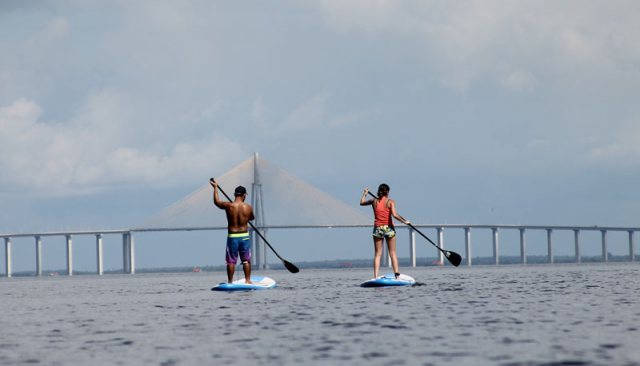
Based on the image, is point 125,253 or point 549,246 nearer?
point 125,253

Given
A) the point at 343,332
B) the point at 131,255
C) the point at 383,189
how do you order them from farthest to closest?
the point at 131,255 → the point at 383,189 → the point at 343,332

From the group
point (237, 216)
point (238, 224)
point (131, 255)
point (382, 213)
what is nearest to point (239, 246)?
point (238, 224)

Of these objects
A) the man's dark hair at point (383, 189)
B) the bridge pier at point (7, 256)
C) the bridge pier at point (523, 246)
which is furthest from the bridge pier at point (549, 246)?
the man's dark hair at point (383, 189)

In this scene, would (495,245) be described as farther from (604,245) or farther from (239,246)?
(239,246)

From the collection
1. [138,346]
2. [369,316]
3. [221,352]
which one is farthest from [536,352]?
[369,316]

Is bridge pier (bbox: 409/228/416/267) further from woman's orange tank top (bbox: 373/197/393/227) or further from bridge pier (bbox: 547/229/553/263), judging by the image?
woman's orange tank top (bbox: 373/197/393/227)

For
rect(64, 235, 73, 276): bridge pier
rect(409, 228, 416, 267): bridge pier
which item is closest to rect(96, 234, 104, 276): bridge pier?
rect(64, 235, 73, 276): bridge pier

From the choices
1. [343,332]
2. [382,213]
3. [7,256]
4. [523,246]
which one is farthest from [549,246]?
[343,332]

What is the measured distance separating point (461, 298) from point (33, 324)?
8.34 meters

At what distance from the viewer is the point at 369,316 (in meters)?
16.8

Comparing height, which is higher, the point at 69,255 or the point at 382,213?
the point at 382,213

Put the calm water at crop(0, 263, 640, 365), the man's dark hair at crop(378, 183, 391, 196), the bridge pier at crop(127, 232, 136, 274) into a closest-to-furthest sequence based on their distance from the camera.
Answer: the calm water at crop(0, 263, 640, 365), the man's dark hair at crop(378, 183, 391, 196), the bridge pier at crop(127, 232, 136, 274)

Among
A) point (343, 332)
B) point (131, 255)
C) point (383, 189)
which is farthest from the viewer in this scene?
point (131, 255)

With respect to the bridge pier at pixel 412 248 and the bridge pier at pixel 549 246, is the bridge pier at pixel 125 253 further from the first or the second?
the bridge pier at pixel 549 246
